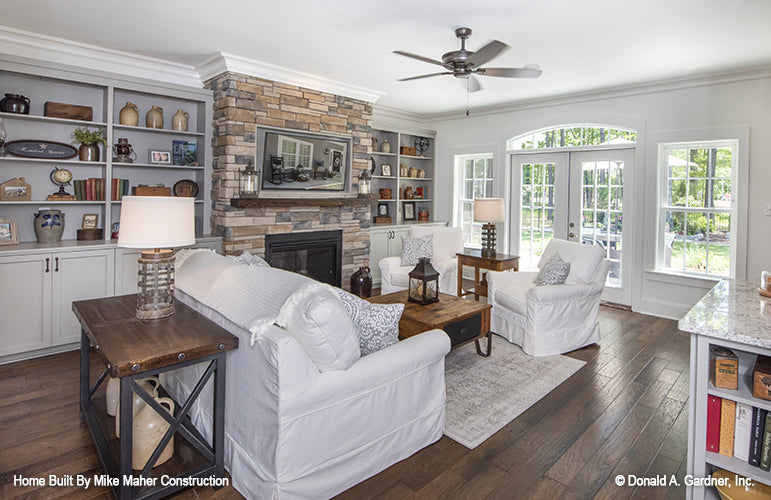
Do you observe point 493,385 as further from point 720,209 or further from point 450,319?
point 720,209

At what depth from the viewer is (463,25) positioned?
3395 mm

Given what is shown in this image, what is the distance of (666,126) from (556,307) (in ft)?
8.93

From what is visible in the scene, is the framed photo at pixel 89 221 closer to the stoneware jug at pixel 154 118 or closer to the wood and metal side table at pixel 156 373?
the stoneware jug at pixel 154 118

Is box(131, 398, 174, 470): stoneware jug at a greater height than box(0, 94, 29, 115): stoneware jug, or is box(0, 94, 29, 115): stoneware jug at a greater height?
box(0, 94, 29, 115): stoneware jug

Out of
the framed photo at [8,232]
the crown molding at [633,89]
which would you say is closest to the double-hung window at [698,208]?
A: the crown molding at [633,89]

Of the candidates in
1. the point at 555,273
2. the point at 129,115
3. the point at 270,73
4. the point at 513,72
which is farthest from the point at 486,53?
the point at 129,115

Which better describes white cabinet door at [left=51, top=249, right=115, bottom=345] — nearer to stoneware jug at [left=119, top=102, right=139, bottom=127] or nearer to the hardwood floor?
the hardwood floor

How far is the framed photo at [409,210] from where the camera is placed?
7.18 metres

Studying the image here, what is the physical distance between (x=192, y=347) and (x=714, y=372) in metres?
2.14

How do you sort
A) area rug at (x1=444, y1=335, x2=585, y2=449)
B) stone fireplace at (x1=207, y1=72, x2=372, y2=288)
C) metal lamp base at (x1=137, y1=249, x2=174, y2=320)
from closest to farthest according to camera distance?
metal lamp base at (x1=137, y1=249, x2=174, y2=320) → area rug at (x1=444, y1=335, x2=585, y2=449) → stone fireplace at (x1=207, y1=72, x2=372, y2=288)

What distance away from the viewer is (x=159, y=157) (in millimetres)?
4523

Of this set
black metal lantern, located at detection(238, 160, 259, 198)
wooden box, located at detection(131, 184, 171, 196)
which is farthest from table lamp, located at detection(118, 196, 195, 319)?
black metal lantern, located at detection(238, 160, 259, 198)

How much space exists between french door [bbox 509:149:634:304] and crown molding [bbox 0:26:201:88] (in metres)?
4.35

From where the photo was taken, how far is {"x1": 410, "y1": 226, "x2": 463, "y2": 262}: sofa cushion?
571 centimetres
